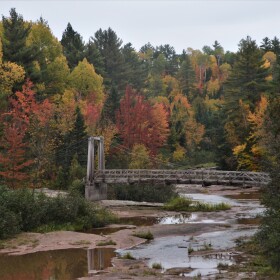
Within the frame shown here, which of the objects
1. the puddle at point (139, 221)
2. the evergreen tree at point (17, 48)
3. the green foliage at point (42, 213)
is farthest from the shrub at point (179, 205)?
the evergreen tree at point (17, 48)

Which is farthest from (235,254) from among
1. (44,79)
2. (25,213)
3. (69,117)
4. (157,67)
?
(157,67)

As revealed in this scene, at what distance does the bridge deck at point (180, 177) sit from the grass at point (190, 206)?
1864mm

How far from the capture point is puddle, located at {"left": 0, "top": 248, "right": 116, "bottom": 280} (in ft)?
75.5

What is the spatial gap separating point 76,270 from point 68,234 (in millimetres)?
8325

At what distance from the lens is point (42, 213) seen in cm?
3347

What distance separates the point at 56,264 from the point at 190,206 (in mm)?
21954

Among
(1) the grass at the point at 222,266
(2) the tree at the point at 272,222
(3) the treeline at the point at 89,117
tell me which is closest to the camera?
(2) the tree at the point at 272,222

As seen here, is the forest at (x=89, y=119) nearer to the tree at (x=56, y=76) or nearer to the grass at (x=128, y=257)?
the tree at (x=56, y=76)

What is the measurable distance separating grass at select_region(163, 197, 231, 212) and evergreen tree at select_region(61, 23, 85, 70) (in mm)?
39578

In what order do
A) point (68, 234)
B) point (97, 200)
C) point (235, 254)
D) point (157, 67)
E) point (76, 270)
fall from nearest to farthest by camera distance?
point (76, 270), point (235, 254), point (68, 234), point (97, 200), point (157, 67)

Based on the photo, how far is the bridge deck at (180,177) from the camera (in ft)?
144

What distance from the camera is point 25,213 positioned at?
3288 cm

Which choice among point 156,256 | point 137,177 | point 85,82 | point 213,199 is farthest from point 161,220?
point 85,82

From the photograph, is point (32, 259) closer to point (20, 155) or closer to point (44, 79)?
point (20, 155)
